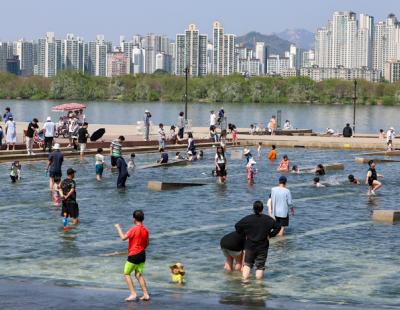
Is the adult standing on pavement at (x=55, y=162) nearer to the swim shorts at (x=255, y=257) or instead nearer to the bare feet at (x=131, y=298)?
the swim shorts at (x=255, y=257)

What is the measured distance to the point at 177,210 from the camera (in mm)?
27906

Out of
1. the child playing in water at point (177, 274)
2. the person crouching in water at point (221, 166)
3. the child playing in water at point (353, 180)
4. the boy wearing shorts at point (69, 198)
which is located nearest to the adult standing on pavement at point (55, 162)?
the boy wearing shorts at point (69, 198)

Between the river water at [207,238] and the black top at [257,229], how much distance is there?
81 centimetres

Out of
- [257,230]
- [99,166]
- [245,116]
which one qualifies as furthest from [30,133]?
[245,116]

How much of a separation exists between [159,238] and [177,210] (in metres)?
5.07

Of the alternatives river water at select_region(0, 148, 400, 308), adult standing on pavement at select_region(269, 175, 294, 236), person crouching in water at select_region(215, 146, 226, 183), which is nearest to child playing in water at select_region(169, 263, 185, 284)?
river water at select_region(0, 148, 400, 308)

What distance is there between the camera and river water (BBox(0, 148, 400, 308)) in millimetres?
17531

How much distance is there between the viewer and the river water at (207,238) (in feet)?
57.5

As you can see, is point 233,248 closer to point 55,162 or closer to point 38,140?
point 55,162

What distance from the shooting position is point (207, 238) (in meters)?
23.0

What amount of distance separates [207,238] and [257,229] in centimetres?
614

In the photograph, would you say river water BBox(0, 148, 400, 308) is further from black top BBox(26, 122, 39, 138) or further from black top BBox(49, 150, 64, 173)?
black top BBox(26, 122, 39, 138)

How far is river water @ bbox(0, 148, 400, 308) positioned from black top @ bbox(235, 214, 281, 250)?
81 centimetres

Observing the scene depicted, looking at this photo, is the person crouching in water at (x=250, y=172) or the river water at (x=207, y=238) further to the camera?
the person crouching in water at (x=250, y=172)
